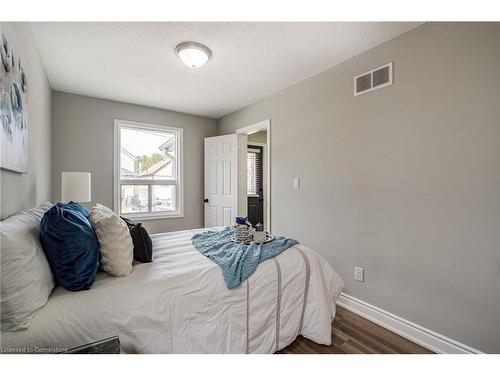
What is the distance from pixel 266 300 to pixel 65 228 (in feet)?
3.93

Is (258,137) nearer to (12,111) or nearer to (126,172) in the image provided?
(126,172)

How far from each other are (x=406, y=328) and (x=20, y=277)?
2475 millimetres

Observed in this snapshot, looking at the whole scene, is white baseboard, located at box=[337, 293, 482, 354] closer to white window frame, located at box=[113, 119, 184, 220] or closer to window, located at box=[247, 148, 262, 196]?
white window frame, located at box=[113, 119, 184, 220]

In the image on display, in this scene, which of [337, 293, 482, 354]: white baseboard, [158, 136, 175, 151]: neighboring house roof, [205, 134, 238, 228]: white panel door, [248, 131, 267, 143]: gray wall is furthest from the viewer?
[248, 131, 267, 143]: gray wall

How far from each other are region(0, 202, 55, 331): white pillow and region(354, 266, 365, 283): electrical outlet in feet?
7.54

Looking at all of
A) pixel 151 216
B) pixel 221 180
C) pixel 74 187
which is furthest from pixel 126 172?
A: pixel 221 180

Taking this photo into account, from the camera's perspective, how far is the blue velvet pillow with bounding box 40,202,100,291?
112 centimetres

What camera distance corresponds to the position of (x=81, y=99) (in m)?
3.24

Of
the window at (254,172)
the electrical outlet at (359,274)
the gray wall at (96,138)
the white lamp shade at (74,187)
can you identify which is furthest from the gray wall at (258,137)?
the electrical outlet at (359,274)

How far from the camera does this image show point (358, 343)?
5.89ft

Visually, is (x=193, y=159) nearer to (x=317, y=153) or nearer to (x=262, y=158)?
(x=262, y=158)

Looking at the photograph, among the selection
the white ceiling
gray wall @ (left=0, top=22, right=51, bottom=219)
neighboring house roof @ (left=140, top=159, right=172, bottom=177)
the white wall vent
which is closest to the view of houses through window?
neighboring house roof @ (left=140, top=159, right=172, bottom=177)

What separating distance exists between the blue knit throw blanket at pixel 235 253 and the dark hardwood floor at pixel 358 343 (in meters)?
0.68
